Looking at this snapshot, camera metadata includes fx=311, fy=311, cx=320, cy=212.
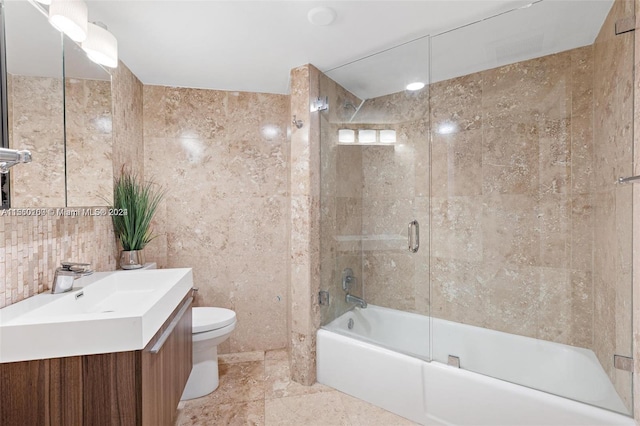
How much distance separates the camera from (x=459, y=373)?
172 cm

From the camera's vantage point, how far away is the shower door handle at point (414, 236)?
226cm

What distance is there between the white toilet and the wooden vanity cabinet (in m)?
0.88

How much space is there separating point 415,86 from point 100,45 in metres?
1.88

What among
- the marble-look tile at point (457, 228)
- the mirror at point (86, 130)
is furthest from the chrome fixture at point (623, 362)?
the mirror at point (86, 130)

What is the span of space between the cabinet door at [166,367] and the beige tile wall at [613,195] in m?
1.97

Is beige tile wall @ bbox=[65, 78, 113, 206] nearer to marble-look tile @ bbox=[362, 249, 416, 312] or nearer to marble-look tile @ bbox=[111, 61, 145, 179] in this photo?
marble-look tile @ bbox=[111, 61, 145, 179]

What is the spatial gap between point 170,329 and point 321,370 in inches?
50.1

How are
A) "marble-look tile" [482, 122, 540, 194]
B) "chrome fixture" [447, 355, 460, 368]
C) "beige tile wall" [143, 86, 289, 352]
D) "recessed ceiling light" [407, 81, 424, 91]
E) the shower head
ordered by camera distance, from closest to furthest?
"chrome fixture" [447, 355, 460, 368]
"marble-look tile" [482, 122, 540, 194]
"recessed ceiling light" [407, 81, 424, 91]
the shower head
"beige tile wall" [143, 86, 289, 352]

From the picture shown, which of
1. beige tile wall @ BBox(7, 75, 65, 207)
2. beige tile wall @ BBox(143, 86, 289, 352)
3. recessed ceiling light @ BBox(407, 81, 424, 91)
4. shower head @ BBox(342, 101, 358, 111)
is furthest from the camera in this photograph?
beige tile wall @ BBox(143, 86, 289, 352)

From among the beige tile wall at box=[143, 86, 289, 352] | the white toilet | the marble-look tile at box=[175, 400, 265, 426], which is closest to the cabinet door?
the white toilet

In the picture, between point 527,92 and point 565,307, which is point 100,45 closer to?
point 527,92

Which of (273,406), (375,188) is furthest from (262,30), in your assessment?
(273,406)

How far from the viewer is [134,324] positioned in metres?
1.05

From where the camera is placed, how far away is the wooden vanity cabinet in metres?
0.97
